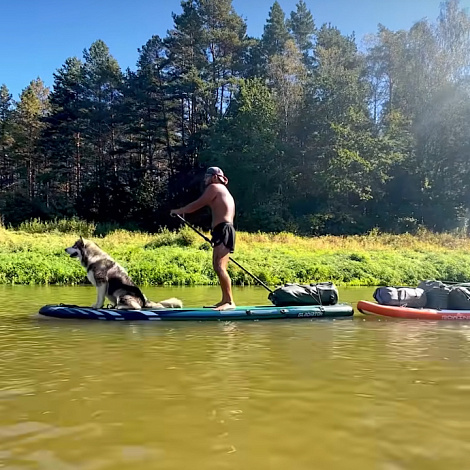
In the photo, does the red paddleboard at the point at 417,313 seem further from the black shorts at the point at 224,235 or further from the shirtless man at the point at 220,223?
the black shorts at the point at 224,235

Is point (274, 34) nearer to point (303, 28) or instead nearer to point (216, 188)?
point (303, 28)

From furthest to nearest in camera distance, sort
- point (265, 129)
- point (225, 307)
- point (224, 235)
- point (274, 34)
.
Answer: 1. point (274, 34)
2. point (265, 129)
3. point (225, 307)
4. point (224, 235)

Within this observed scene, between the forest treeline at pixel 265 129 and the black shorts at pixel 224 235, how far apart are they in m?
29.5

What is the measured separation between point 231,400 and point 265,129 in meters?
37.0

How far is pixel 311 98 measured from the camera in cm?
3997

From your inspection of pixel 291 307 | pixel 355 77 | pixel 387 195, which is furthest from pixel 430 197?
pixel 291 307

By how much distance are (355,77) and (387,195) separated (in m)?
8.49

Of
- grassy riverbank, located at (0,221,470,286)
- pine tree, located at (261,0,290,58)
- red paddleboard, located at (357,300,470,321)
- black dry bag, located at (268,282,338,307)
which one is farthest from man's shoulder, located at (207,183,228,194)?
pine tree, located at (261,0,290,58)

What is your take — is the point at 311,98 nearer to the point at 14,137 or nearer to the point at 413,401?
the point at 14,137

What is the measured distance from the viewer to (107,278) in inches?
316

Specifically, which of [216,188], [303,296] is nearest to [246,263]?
[303,296]

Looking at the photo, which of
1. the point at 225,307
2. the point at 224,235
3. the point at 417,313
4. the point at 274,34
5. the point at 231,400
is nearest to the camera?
the point at 231,400

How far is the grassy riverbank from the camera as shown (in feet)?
50.3

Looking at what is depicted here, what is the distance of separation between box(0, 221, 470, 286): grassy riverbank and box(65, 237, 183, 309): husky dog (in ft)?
23.1
